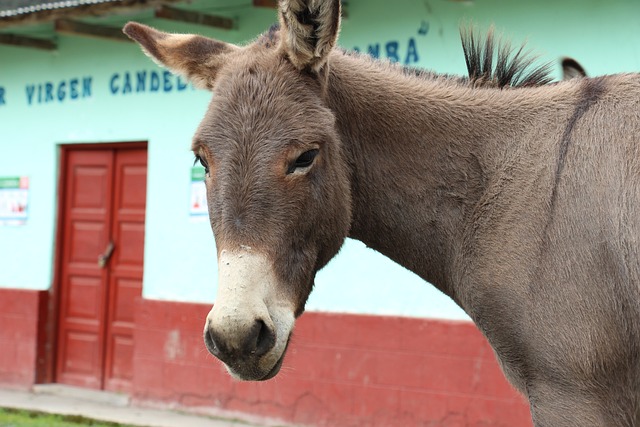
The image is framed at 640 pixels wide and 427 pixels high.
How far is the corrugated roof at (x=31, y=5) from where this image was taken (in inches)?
348

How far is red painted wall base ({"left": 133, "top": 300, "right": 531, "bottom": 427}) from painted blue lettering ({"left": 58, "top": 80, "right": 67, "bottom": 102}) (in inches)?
113

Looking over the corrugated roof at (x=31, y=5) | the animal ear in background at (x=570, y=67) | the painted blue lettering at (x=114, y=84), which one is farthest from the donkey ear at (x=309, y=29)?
the painted blue lettering at (x=114, y=84)

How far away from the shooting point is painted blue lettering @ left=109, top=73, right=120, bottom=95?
9.98 metres

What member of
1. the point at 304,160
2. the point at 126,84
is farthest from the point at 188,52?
the point at 126,84

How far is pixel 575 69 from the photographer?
4992mm

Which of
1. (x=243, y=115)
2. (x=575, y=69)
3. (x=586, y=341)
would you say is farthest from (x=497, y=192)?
(x=575, y=69)

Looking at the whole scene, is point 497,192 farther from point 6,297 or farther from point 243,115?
point 6,297

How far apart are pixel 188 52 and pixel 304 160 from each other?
87 centimetres

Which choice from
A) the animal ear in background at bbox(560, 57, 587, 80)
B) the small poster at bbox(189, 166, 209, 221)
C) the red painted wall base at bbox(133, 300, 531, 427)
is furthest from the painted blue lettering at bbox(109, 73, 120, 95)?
the animal ear in background at bbox(560, 57, 587, 80)

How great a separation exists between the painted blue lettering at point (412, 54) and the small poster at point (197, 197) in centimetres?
250

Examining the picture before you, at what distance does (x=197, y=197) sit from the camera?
9.12m

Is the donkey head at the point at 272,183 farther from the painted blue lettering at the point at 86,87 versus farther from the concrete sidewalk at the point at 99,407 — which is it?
the painted blue lettering at the point at 86,87

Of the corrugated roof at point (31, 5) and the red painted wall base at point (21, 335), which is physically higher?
the corrugated roof at point (31, 5)

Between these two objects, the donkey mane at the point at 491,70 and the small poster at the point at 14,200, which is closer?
the donkey mane at the point at 491,70
